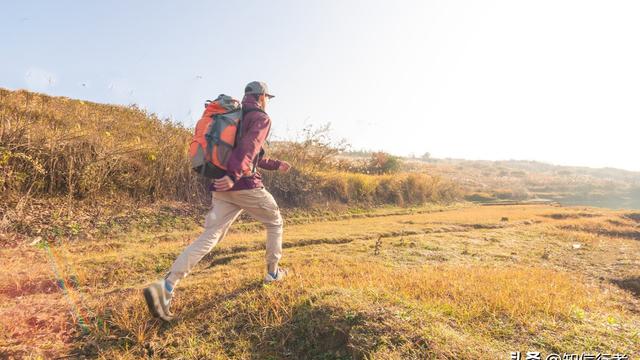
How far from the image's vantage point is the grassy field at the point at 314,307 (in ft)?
11.3

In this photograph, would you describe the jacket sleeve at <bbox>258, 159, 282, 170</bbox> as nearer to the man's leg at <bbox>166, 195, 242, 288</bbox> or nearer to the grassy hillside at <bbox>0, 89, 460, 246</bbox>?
the man's leg at <bbox>166, 195, 242, 288</bbox>

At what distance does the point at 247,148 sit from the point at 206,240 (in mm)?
1144

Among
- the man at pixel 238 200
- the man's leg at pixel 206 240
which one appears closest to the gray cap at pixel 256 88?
the man at pixel 238 200

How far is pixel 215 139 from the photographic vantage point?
12.5ft

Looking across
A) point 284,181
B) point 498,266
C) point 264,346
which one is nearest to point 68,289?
point 264,346

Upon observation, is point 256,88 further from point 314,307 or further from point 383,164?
point 383,164

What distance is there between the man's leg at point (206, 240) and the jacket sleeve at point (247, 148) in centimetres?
52

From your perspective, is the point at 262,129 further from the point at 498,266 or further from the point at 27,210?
the point at 27,210

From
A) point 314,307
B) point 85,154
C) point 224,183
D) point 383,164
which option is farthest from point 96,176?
point 383,164

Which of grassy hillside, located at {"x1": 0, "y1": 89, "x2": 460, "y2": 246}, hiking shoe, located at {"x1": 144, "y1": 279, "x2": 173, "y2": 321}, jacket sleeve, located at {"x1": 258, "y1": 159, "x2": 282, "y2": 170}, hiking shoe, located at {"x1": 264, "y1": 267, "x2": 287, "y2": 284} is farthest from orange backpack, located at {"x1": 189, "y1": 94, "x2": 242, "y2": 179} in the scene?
grassy hillside, located at {"x1": 0, "y1": 89, "x2": 460, "y2": 246}

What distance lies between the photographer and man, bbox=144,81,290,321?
3.80 m

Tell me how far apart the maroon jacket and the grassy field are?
4.75ft

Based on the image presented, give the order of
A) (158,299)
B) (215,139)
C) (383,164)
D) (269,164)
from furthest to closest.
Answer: (383,164) < (269,164) < (215,139) < (158,299)

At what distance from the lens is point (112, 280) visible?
19.1 feet
